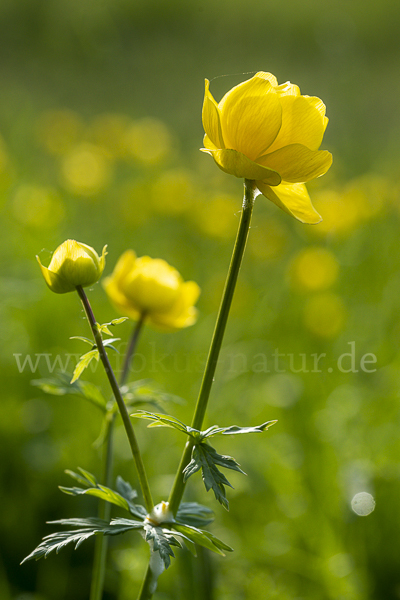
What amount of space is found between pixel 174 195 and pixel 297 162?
2.20 metres

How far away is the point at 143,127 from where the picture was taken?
3373mm

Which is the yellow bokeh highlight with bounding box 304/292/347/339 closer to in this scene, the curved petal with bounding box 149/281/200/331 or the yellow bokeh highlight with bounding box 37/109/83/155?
the curved petal with bounding box 149/281/200/331

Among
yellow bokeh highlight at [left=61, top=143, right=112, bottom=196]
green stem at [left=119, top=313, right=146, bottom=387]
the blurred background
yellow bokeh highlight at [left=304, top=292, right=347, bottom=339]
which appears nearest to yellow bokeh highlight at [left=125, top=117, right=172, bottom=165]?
the blurred background

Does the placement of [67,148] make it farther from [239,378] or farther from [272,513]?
[272,513]

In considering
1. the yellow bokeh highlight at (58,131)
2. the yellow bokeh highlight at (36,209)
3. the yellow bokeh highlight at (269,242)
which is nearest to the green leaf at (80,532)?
the yellow bokeh highlight at (36,209)

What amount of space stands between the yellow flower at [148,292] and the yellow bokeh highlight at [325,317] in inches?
43.6

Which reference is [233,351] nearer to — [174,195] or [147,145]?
[174,195]

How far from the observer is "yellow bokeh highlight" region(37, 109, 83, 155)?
129 inches

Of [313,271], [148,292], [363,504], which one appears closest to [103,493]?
[148,292]

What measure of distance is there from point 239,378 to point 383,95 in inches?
153

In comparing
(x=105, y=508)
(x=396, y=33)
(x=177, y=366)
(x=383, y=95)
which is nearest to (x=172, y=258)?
(x=177, y=366)

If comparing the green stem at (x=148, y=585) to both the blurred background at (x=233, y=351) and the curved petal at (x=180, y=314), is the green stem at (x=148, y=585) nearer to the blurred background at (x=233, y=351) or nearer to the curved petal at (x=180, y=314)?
the blurred background at (x=233, y=351)

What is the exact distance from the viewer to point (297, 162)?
1.70 ft

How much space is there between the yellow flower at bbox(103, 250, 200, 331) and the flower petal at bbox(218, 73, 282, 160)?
32 cm
